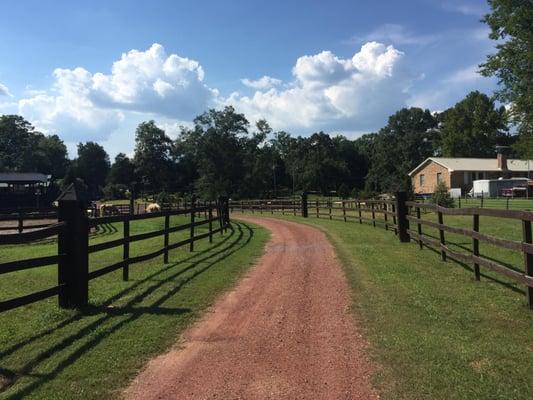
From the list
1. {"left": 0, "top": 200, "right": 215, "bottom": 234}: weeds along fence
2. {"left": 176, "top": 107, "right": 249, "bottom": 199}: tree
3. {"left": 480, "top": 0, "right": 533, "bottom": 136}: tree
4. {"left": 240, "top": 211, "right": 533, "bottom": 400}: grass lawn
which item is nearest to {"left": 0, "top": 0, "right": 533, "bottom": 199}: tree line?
{"left": 176, "top": 107, "right": 249, "bottom": 199}: tree

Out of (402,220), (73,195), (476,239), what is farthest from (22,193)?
(476,239)

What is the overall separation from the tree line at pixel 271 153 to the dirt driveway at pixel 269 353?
41.6 meters

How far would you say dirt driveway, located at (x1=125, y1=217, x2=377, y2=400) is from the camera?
4.54 meters

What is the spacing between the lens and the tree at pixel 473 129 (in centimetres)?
9225

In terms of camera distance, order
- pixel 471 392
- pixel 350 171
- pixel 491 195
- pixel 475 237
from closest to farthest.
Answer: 1. pixel 471 392
2. pixel 475 237
3. pixel 491 195
4. pixel 350 171

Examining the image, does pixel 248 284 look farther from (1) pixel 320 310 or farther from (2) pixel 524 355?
(2) pixel 524 355

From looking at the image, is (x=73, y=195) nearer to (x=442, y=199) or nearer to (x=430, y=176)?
(x=442, y=199)

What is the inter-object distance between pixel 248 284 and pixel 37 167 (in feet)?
401

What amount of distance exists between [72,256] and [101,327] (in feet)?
5.19

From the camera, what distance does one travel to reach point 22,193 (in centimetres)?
5472

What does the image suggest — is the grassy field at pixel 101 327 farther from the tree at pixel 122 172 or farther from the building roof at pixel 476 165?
the tree at pixel 122 172

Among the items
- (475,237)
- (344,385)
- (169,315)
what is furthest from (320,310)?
(475,237)

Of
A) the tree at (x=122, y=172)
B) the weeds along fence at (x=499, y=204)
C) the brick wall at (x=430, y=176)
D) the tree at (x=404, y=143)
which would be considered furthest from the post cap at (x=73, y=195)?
the tree at (x=122, y=172)

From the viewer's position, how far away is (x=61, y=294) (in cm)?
756
